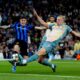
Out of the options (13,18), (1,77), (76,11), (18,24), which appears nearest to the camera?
(1,77)

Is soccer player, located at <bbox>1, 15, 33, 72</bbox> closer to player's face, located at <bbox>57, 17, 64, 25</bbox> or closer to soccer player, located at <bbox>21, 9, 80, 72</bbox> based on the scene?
soccer player, located at <bbox>21, 9, 80, 72</bbox>

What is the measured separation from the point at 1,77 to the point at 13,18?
753 inches

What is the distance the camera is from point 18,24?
17422 millimetres

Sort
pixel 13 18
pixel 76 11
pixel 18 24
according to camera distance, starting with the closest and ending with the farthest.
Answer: pixel 18 24 < pixel 13 18 < pixel 76 11

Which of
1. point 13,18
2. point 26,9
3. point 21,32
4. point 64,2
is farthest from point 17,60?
point 64,2

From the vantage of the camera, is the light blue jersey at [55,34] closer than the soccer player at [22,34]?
Yes

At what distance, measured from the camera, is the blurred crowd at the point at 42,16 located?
26.4m

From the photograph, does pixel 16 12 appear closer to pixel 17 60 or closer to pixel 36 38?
pixel 36 38

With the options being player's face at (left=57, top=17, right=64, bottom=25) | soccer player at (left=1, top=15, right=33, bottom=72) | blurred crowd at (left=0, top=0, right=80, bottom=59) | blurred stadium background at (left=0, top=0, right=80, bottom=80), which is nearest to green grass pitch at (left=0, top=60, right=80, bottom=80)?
player's face at (left=57, top=17, right=64, bottom=25)

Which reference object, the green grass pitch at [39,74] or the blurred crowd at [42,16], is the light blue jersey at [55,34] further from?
the blurred crowd at [42,16]

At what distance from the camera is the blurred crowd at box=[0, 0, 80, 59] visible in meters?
26.4

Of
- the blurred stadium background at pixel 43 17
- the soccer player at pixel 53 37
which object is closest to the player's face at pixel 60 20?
the soccer player at pixel 53 37

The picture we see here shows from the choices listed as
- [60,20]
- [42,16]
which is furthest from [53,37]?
[42,16]

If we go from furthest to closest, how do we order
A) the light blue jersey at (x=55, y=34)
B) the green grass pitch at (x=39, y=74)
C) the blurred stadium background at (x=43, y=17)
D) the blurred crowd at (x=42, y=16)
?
the blurred crowd at (x=42, y=16), the blurred stadium background at (x=43, y=17), the light blue jersey at (x=55, y=34), the green grass pitch at (x=39, y=74)
